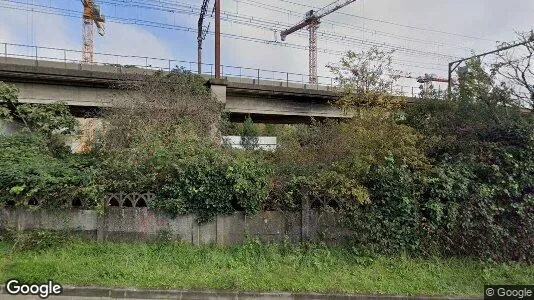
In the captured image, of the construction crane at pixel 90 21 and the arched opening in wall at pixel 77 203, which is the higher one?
the construction crane at pixel 90 21

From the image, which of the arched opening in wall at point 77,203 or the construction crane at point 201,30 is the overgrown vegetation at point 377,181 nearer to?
the arched opening in wall at point 77,203

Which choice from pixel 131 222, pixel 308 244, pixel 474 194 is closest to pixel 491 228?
pixel 474 194

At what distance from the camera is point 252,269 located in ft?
17.3

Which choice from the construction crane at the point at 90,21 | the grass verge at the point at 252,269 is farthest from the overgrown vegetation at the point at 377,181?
the construction crane at the point at 90,21

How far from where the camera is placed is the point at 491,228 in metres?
5.51

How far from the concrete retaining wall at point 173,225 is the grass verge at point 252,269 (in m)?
0.22

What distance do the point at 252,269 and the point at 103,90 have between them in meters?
14.2

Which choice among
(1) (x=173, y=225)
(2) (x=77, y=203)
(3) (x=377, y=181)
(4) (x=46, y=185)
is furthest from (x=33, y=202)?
(3) (x=377, y=181)

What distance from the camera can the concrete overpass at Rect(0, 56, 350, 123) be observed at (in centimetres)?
1445

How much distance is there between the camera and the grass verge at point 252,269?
15.7 feet

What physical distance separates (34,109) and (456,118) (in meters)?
10.9

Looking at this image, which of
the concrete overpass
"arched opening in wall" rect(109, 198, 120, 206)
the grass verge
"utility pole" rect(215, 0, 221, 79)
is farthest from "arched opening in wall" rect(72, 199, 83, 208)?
"utility pole" rect(215, 0, 221, 79)

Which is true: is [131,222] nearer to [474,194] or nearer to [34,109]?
[34,109]

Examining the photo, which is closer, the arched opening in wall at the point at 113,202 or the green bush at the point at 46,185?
the green bush at the point at 46,185
